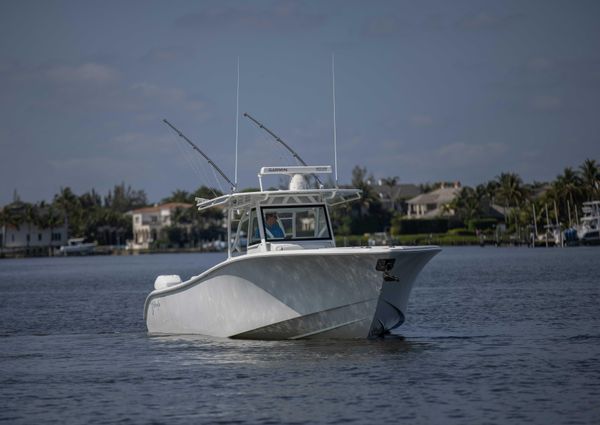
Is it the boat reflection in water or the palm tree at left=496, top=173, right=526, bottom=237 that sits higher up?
the palm tree at left=496, top=173, right=526, bottom=237

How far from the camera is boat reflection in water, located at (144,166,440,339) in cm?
2525

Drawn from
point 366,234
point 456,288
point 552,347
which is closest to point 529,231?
point 366,234

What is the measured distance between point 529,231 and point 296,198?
495 ft

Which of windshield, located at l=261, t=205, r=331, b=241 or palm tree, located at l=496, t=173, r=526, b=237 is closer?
windshield, located at l=261, t=205, r=331, b=241

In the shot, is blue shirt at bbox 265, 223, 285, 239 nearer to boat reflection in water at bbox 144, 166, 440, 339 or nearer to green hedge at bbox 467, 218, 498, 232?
boat reflection in water at bbox 144, 166, 440, 339

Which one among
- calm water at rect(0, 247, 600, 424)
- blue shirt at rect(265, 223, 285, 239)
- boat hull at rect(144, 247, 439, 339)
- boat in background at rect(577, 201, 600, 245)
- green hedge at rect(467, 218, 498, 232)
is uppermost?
green hedge at rect(467, 218, 498, 232)

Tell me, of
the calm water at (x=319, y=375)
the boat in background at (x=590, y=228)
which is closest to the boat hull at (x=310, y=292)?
the calm water at (x=319, y=375)

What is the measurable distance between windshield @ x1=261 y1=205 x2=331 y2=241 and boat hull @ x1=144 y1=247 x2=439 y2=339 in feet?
6.22

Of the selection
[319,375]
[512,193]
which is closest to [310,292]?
[319,375]

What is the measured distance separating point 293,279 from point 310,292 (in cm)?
49

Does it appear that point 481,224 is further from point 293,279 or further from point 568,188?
point 293,279

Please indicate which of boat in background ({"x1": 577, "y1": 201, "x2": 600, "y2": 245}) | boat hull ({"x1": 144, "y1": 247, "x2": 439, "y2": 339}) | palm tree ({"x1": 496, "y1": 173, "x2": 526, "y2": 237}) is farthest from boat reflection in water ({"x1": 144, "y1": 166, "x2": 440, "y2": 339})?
palm tree ({"x1": 496, "y1": 173, "x2": 526, "y2": 237})

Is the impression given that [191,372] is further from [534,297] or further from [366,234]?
[366,234]

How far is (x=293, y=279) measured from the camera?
25.6 metres
